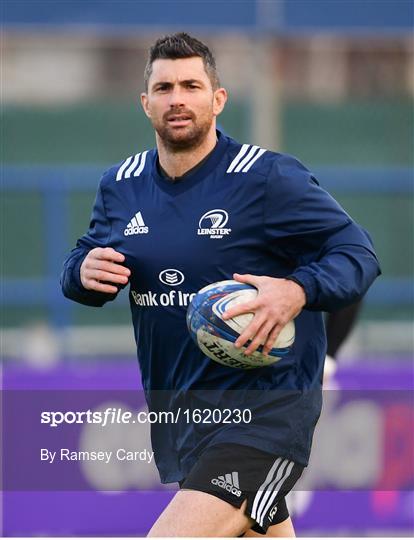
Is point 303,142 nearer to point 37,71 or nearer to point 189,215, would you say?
point 37,71

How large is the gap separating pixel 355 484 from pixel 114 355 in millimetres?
4048

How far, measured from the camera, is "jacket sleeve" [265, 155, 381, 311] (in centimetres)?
487

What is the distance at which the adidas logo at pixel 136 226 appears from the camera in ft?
17.1

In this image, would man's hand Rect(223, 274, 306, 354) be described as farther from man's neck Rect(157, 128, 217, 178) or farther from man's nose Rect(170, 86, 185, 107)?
man's nose Rect(170, 86, 185, 107)

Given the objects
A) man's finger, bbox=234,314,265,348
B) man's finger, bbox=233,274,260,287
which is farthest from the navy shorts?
man's finger, bbox=233,274,260,287

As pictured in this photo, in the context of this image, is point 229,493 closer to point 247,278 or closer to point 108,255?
point 247,278

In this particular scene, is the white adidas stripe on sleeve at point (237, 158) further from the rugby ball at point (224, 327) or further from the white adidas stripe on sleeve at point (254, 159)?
the rugby ball at point (224, 327)

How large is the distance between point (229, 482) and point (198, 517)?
0.19 metres

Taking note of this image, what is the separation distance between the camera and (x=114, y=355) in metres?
12.5

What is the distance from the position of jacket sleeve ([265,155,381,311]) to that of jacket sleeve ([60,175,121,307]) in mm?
727

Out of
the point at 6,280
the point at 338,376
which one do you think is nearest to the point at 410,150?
the point at 6,280

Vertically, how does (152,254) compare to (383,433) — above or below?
above
